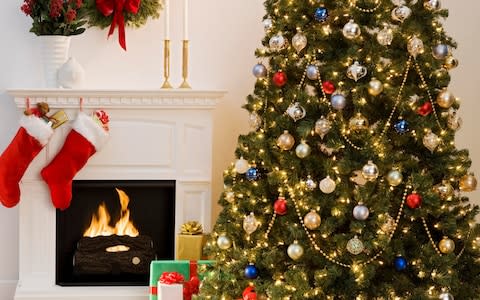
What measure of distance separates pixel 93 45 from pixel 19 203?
3.04 ft

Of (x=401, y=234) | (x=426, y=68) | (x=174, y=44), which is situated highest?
(x=174, y=44)

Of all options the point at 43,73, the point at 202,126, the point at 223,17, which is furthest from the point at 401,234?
the point at 43,73

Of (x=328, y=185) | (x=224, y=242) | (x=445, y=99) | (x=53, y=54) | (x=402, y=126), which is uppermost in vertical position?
(x=53, y=54)

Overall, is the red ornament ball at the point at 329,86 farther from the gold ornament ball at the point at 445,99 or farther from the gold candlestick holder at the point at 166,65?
the gold candlestick holder at the point at 166,65

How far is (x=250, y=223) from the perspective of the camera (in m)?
3.72

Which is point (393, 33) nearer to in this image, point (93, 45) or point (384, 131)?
point (384, 131)

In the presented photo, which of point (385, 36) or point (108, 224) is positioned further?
point (108, 224)

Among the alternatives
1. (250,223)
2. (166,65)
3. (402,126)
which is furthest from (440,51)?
(166,65)

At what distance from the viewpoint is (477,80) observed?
4941mm

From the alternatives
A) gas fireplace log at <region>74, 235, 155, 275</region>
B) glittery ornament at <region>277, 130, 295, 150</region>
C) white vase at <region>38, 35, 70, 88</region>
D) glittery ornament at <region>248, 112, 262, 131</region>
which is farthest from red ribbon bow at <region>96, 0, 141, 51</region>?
glittery ornament at <region>277, 130, 295, 150</region>

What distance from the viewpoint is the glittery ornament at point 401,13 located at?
353 centimetres

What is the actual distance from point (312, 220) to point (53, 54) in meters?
1.76

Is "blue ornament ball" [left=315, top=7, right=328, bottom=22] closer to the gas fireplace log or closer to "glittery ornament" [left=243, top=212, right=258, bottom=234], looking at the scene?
"glittery ornament" [left=243, top=212, right=258, bottom=234]

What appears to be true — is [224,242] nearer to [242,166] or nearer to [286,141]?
[242,166]
